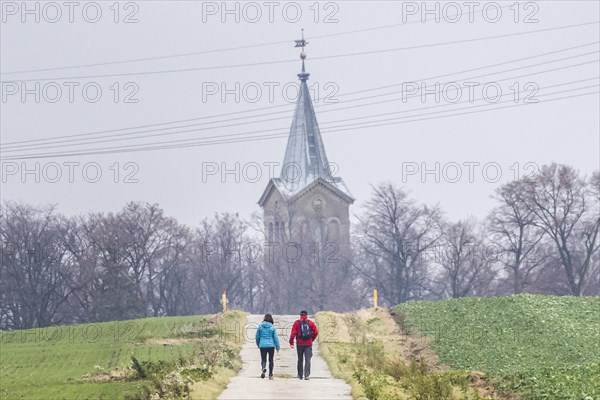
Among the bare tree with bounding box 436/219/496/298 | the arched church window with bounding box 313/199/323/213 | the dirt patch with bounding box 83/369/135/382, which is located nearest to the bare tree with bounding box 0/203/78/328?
the bare tree with bounding box 436/219/496/298

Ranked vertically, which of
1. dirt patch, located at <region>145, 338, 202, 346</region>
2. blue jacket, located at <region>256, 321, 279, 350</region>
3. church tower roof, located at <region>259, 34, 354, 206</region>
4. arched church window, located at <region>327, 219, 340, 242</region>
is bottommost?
blue jacket, located at <region>256, 321, 279, 350</region>

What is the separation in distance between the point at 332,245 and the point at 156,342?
59.9 meters

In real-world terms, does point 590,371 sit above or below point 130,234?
below

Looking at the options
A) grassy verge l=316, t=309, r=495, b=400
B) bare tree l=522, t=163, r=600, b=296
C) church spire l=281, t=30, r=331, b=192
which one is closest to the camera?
grassy verge l=316, t=309, r=495, b=400

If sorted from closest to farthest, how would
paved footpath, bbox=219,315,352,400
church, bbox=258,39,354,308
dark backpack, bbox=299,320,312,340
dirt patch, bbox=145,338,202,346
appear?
paved footpath, bbox=219,315,352,400
dark backpack, bbox=299,320,312,340
dirt patch, bbox=145,338,202,346
church, bbox=258,39,354,308

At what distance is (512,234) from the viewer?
324ft

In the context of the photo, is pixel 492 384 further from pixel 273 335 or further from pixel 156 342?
pixel 156 342

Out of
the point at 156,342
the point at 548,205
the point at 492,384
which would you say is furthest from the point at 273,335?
the point at 548,205

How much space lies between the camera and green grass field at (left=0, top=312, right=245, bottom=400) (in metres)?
42.6

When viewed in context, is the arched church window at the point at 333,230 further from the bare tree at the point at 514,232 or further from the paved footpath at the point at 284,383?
the paved footpath at the point at 284,383

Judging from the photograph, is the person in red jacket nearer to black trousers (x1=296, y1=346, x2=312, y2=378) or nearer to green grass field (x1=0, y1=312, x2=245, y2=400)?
black trousers (x1=296, y1=346, x2=312, y2=378)

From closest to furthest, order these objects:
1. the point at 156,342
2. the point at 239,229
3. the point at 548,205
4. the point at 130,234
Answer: the point at 156,342
the point at 548,205
the point at 130,234
the point at 239,229

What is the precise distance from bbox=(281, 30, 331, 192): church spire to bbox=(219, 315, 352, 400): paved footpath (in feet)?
278

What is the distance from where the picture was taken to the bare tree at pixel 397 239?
10250 centimetres
